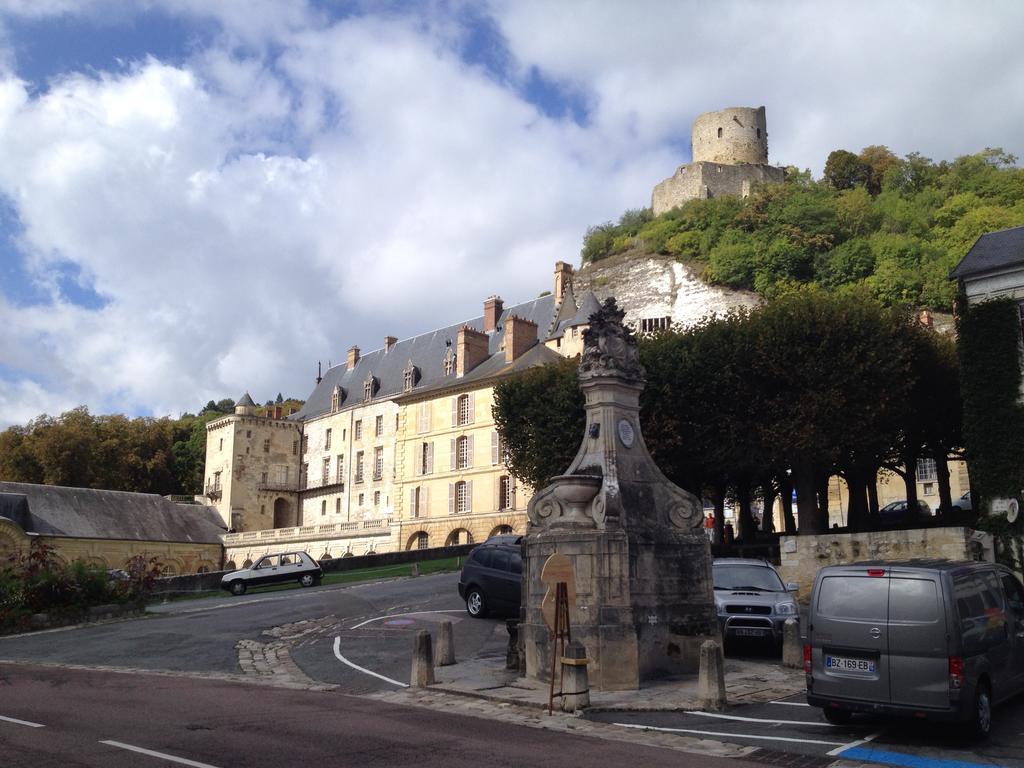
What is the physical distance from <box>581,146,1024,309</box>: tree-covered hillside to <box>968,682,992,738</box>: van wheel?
5250 cm

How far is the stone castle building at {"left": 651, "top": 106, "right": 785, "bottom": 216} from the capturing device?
290ft

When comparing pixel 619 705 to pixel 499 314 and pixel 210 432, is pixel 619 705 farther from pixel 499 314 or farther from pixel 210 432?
pixel 210 432

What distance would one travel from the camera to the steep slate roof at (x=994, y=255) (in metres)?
25.4

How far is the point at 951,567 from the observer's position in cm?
977

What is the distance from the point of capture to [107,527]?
58.0 meters

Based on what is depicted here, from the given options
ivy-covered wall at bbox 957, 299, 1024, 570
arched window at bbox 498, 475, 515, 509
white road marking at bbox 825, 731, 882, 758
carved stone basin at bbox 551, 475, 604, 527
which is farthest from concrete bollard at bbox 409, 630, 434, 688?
arched window at bbox 498, 475, 515, 509

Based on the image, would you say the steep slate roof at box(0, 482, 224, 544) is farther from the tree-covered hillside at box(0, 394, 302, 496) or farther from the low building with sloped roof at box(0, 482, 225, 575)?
the tree-covered hillside at box(0, 394, 302, 496)

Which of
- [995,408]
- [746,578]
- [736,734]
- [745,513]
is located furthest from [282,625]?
[745,513]

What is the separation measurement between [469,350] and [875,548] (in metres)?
41.2

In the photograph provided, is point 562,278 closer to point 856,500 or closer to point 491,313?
point 491,313

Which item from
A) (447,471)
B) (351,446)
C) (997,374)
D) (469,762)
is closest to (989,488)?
(997,374)

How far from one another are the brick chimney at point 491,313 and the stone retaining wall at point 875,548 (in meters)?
43.2

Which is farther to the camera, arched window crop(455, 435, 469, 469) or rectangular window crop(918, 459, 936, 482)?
arched window crop(455, 435, 469, 469)

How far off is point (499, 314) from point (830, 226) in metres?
27.2
